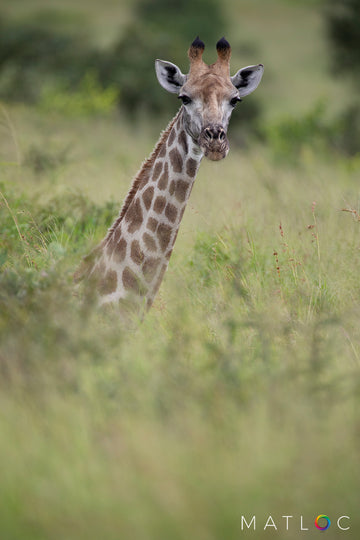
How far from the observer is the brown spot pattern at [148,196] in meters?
5.17

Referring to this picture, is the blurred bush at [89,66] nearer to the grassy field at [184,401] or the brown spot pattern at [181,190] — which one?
the brown spot pattern at [181,190]

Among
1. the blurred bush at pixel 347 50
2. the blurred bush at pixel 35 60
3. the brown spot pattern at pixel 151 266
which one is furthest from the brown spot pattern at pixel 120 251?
the blurred bush at pixel 35 60

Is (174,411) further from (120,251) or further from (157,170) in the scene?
(157,170)

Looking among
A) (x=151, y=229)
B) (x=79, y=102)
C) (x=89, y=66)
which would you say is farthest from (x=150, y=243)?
(x=89, y=66)

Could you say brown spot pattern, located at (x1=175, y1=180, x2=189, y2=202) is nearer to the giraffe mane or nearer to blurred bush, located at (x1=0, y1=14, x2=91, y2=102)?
the giraffe mane

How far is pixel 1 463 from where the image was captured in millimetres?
2912

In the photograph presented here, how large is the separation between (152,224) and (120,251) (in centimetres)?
35

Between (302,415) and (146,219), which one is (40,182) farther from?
(302,415)

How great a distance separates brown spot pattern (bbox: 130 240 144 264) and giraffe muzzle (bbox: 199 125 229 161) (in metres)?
0.99

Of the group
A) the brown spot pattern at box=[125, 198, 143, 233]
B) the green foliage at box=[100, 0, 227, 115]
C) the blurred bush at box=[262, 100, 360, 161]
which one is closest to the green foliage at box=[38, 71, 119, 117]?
the green foliage at box=[100, 0, 227, 115]

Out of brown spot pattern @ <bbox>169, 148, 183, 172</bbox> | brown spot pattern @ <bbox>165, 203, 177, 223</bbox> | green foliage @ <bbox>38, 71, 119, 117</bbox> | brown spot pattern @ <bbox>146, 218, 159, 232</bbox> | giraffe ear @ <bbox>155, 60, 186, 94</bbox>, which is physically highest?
green foliage @ <bbox>38, 71, 119, 117</bbox>

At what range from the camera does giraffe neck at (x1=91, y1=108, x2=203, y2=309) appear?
4941 mm

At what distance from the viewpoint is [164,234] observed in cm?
505

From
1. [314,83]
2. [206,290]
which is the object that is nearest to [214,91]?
[206,290]
